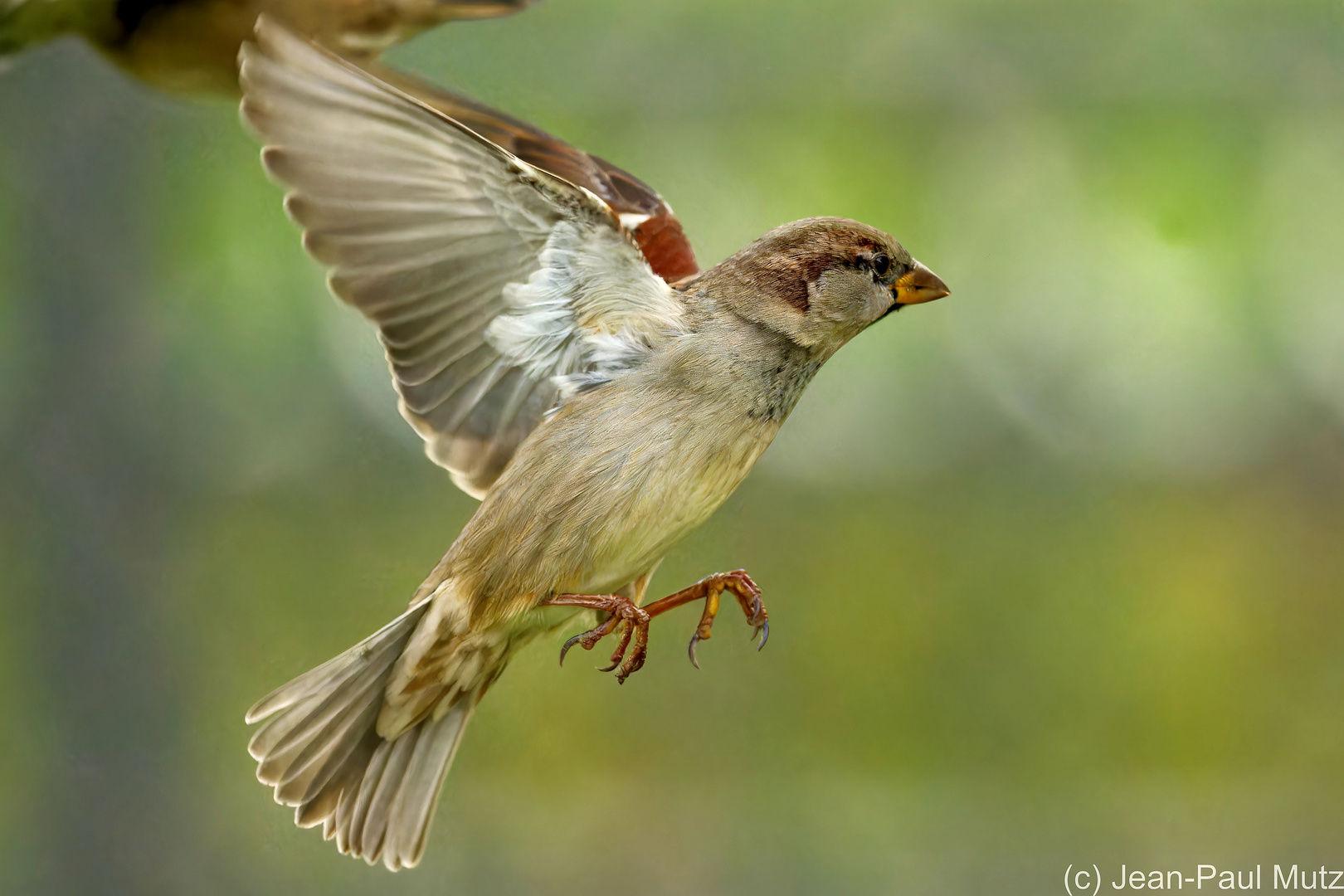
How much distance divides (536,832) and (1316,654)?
2.68 metres

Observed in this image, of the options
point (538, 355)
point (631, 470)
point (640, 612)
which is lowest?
point (640, 612)

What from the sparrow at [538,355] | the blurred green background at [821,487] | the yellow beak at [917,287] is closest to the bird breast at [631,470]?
the sparrow at [538,355]

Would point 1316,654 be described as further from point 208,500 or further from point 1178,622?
point 208,500

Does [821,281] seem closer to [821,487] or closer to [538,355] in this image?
[538,355]

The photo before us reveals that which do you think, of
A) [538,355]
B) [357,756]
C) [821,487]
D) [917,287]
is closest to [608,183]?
[538,355]

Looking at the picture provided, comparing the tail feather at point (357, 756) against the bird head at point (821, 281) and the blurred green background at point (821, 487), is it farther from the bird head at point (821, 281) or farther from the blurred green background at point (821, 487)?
the bird head at point (821, 281)

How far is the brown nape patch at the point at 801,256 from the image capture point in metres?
1.62

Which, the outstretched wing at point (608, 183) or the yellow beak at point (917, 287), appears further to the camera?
the outstretched wing at point (608, 183)

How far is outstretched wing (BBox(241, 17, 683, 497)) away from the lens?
1.41 m

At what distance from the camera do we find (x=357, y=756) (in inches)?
74.0

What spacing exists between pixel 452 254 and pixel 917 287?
2.09 ft

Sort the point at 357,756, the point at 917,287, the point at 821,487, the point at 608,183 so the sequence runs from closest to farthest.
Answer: the point at 917,287 < the point at 357,756 < the point at 608,183 < the point at 821,487

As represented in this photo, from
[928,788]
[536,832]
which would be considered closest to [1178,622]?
[928,788]

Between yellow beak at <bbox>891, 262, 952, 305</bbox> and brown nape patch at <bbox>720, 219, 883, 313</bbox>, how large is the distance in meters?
0.07
